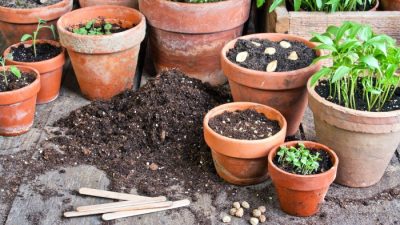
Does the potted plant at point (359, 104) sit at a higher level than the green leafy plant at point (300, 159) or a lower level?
higher

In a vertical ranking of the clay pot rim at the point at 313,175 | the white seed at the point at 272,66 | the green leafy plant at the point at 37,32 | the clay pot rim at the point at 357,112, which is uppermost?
the clay pot rim at the point at 357,112

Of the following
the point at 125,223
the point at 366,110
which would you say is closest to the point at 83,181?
the point at 125,223

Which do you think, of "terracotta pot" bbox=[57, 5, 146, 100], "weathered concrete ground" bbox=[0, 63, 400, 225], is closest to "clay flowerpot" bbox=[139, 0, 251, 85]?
"terracotta pot" bbox=[57, 5, 146, 100]

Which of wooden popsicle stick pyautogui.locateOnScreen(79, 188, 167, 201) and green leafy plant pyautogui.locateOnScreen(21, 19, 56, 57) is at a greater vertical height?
green leafy plant pyautogui.locateOnScreen(21, 19, 56, 57)

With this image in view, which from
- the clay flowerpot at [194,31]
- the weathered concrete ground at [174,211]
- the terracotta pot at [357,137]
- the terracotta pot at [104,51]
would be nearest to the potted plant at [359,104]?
the terracotta pot at [357,137]

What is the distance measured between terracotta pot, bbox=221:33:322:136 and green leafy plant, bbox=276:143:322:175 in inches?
14.6

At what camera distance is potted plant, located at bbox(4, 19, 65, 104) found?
334 cm

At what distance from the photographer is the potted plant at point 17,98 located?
3053mm

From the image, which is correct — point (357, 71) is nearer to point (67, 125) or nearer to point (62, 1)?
point (67, 125)

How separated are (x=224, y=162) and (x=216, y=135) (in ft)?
0.51

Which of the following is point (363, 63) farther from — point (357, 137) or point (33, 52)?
point (33, 52)

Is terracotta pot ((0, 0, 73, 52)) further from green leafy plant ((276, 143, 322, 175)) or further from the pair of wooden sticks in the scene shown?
green leafy plant ((276, 143, 322, 175))

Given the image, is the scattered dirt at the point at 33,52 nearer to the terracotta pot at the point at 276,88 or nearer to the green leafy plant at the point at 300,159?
the terracotta pot at the point at 276,88

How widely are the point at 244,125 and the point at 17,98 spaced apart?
3.79 feet
